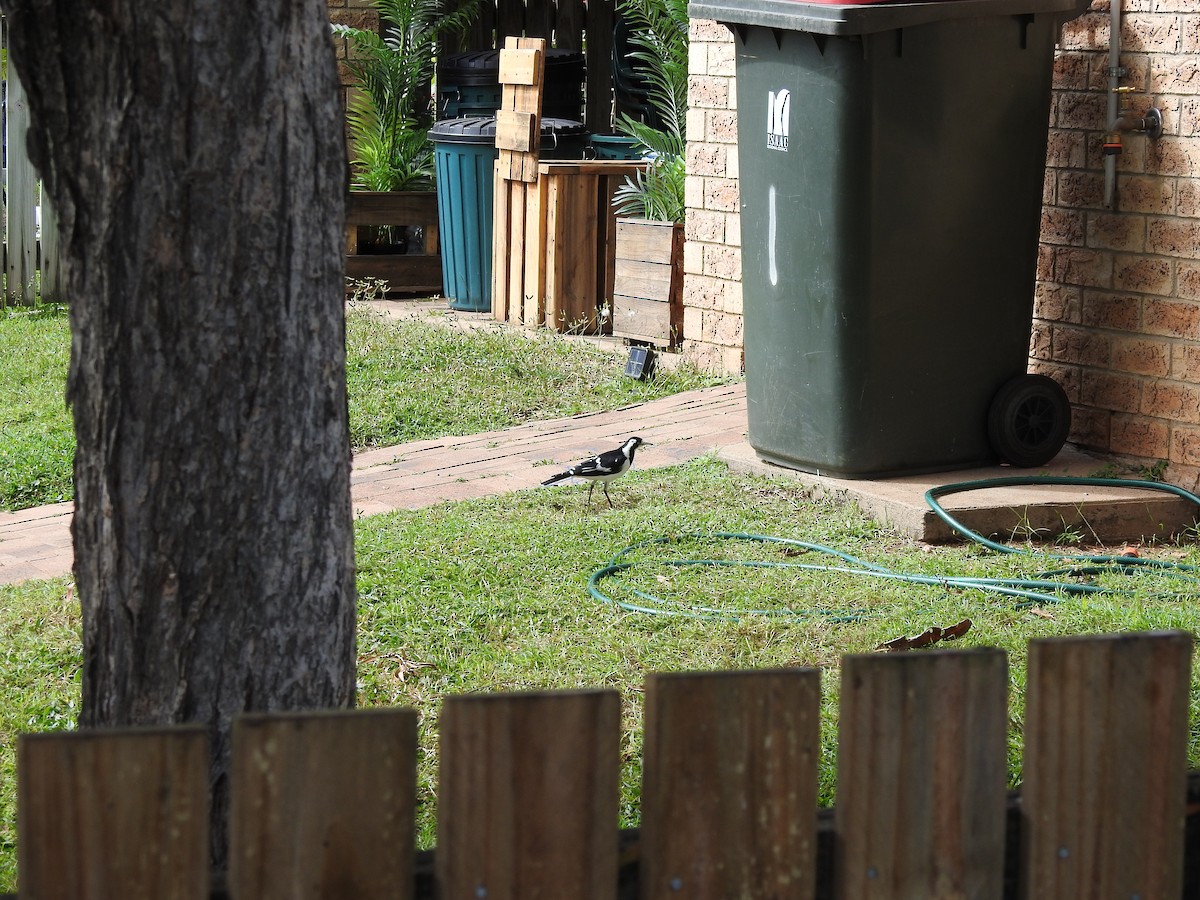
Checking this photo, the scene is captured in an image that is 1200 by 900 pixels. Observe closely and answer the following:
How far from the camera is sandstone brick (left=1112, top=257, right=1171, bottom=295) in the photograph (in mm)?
→ 5633

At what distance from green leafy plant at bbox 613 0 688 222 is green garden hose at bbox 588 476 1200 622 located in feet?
11.6

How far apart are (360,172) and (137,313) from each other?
32.9 ft

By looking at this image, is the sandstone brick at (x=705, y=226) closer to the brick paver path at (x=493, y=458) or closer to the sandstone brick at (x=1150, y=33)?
the brick paver path at (x=493, y=458)

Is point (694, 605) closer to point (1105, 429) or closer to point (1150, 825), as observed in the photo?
point (1105, 429)

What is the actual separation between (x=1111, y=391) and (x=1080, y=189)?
781 mm

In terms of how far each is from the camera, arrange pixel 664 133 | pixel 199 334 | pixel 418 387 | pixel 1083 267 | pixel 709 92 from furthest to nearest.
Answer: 1. pixel 664 133
2. pixel 418 387
3. pixel 709 92
4. pixel 1083 267
5. pixel 199 334

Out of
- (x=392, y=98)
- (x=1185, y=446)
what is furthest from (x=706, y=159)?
(x=392, y=98)

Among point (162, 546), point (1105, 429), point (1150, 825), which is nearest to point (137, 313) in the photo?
point (162, 546)

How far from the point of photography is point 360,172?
1178cm

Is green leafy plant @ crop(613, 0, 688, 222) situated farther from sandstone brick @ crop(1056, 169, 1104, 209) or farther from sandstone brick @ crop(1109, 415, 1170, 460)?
sandstone brick @ crop(1109, 415, 1170, 460)

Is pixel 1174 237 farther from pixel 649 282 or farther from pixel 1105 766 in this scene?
pixel 1105 766

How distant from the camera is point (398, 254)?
447 inches

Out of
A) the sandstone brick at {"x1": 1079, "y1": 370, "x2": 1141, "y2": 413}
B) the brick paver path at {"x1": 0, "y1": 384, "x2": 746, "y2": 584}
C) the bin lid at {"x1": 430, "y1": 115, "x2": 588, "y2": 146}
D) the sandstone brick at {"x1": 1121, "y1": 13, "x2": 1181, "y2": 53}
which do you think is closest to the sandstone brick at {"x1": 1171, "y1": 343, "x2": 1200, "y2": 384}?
the sandstone brick at {"x1": 1079, "y1": 370, "x2": 1141, "y2": 413}

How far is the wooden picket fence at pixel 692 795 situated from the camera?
142 centimetres
